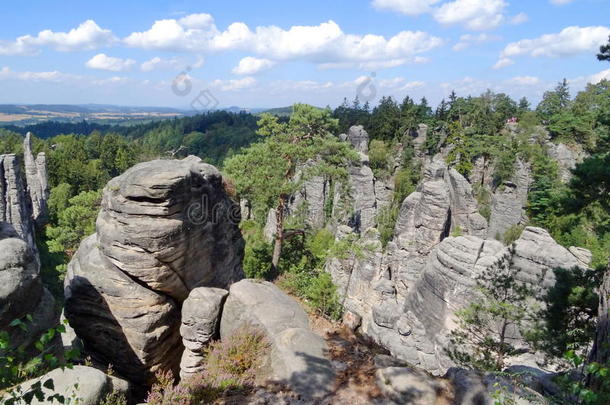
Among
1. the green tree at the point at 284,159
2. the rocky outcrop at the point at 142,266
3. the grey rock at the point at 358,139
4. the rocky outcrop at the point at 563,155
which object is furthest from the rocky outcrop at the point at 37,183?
the rocky outcrop at the point at 563,155

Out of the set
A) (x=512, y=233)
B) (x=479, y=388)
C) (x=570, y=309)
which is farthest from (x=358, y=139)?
(x=479, y=388)

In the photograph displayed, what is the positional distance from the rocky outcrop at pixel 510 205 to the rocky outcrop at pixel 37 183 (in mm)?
44884

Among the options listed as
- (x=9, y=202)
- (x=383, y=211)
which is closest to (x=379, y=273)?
(x=383, y=211)

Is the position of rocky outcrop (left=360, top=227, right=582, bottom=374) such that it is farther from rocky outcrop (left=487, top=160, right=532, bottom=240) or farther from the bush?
rocky outcrop (left=487, top=160, right=532, bottom=240)

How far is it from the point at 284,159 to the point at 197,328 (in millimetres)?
9369

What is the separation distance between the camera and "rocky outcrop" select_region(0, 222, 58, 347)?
7887 mm

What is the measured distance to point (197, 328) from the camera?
33.2 feet

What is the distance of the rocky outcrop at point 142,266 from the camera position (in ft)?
34.3

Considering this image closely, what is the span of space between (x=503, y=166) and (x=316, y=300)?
101ft

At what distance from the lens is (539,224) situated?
3422 cm

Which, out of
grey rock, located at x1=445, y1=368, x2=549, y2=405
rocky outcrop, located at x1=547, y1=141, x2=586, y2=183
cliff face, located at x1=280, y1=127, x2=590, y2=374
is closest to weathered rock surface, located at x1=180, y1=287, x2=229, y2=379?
cliff face, located at x1=280, y1=127, x2=590, y2=374

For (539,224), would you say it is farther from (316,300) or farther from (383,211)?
(316,300)

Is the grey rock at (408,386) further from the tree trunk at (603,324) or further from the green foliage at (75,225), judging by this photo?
the green foliage at (75,225)

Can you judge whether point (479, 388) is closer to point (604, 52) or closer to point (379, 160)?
point (604, 52)
